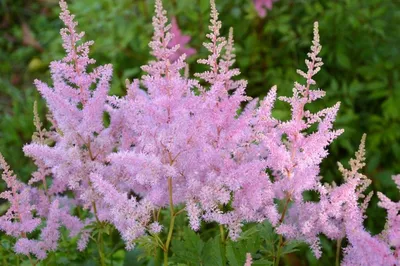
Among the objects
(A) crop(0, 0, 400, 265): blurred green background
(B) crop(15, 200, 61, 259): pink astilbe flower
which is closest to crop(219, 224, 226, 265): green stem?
(B) crop(15, 200, 61, 259): pink astilbe flower

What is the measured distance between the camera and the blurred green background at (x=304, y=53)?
421 cm

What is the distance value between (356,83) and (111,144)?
2.54m

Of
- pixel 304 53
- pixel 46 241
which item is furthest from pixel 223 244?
pixel 304 53

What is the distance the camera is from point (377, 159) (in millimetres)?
4000

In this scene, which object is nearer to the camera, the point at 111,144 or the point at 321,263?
the point at 111,144

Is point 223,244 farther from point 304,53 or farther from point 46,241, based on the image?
point 304,53

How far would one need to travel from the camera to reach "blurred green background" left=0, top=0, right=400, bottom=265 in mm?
4207

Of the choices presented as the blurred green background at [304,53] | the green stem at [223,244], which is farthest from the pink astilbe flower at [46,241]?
the blurred green background at [304,53]

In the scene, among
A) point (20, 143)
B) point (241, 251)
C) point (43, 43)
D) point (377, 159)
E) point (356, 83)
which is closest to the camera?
point (241, 251)

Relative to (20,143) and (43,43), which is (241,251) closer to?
(20,143)

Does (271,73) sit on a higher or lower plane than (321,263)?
higher

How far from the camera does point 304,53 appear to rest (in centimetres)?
486

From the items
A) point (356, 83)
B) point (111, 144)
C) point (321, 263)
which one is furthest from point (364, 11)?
point (111, 144)

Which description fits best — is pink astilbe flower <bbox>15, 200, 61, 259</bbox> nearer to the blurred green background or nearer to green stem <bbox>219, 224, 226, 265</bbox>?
green stem <bbox>219, 224, 226, 265</bbox>
